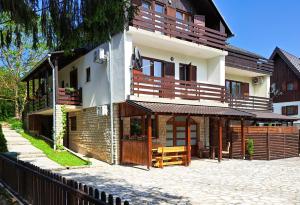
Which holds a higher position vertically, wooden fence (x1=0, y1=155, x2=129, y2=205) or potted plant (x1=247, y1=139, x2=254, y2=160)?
wooden fence (x1=0, y1=155, x2=129, y2=205)

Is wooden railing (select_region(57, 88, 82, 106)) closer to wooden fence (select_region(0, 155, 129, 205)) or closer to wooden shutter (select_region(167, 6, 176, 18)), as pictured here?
wooden shutter (select_region(167, 6, 176, 18))

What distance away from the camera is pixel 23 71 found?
34281mm

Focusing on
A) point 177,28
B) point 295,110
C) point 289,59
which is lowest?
point 295,110

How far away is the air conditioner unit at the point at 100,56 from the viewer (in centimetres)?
1711

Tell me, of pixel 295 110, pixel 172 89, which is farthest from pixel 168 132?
pixel 295 110

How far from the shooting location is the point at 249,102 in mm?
→ 24312

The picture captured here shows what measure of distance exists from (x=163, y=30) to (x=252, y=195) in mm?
10425

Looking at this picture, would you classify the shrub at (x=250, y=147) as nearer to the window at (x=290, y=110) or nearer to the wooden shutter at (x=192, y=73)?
the wooden shutter at (x=192, y=73)

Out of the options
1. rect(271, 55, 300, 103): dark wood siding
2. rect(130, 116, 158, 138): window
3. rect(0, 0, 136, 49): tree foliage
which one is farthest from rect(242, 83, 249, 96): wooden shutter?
rect(0, 0, 136, 49): tree foliage

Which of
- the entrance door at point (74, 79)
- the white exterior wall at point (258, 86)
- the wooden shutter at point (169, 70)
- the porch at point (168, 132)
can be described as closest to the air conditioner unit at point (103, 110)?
the porch at point (168, 132)

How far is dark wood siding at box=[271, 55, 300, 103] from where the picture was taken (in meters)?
37.5

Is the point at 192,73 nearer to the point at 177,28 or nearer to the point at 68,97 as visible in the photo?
the point at 177,28

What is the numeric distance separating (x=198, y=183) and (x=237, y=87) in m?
15.9

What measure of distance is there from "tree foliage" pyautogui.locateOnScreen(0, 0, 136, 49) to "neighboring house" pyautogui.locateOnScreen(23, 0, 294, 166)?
7648 millimetres
